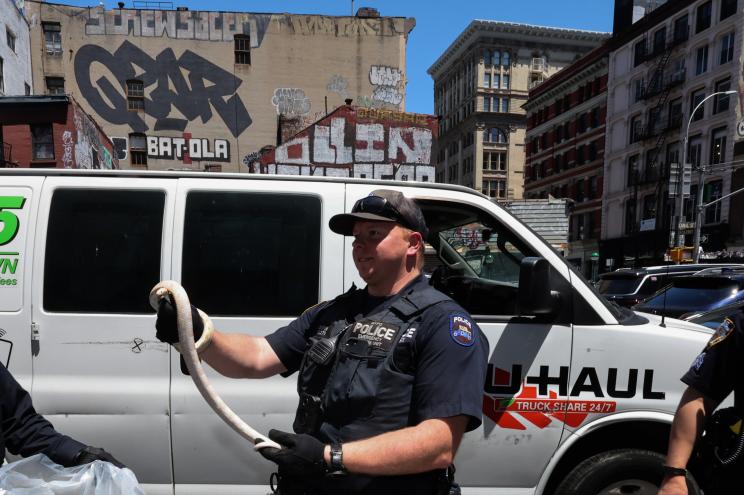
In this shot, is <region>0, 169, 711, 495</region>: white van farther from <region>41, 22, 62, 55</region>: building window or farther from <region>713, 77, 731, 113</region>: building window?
<region>713, 77, 731, 113</region>: building window

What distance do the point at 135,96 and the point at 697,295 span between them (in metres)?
31.1

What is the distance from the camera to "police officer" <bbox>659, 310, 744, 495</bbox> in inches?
68.3

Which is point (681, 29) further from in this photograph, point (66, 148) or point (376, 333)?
point (376, 333)

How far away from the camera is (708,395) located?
1773mm

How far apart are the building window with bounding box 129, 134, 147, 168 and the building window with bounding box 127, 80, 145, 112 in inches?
65.9

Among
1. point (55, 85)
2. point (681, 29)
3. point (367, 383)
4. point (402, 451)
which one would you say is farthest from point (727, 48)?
point (55, 85)

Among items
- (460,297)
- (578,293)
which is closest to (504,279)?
(460,297)

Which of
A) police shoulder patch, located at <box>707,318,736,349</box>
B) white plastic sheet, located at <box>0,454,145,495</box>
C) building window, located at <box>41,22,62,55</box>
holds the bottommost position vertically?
white plastic sheet, located at <box>0,454,145,495</box>

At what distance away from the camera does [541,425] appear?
2574mm

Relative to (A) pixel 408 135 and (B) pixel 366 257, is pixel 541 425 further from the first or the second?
(A) pixel 408 135

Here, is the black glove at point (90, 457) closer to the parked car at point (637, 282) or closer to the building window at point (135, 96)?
the parked car at point (637, 282)

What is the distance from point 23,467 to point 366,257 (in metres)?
1.38

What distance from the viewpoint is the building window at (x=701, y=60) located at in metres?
32.9

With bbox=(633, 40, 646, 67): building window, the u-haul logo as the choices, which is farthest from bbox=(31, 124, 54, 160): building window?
bbox=(633, 40, 646, 67): building window
